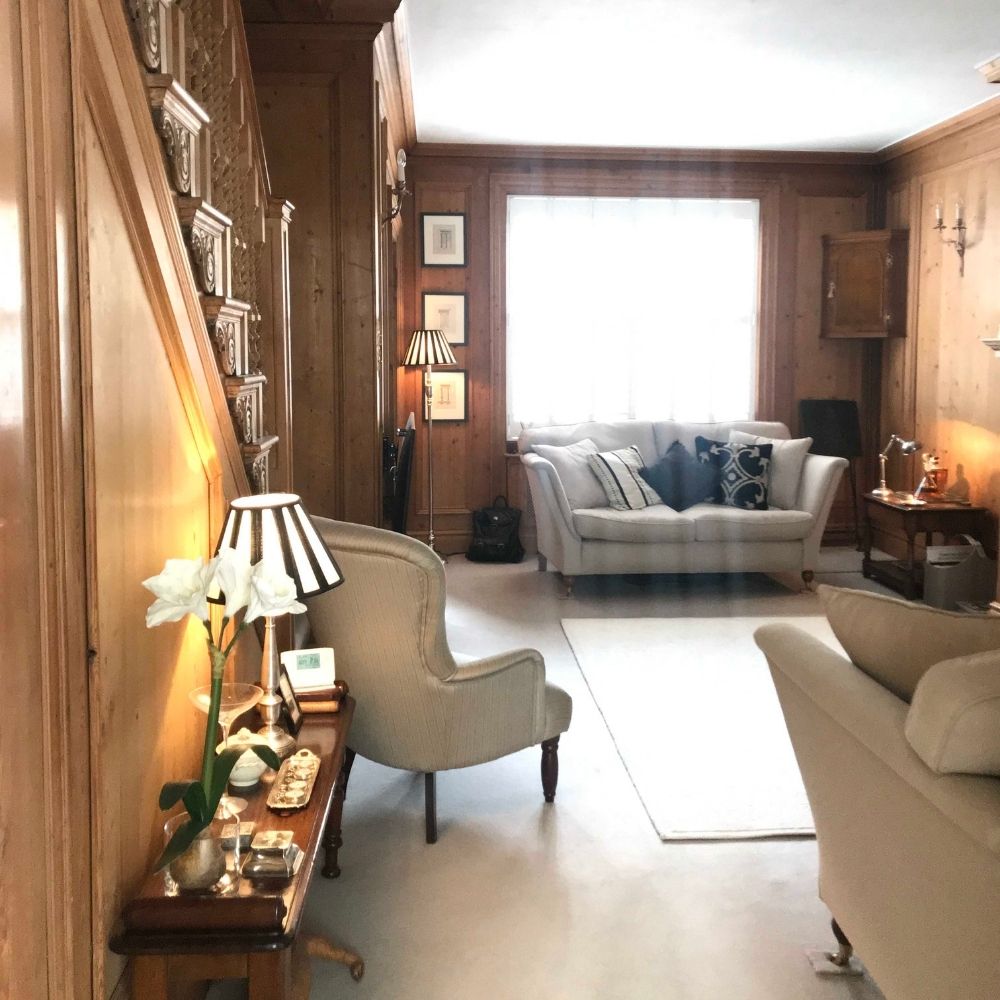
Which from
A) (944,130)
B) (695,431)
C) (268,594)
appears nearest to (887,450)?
(695,431)

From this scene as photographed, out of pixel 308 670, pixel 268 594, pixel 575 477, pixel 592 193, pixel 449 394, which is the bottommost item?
pixel 308 670

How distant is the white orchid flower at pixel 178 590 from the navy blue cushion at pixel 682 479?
4748 mm

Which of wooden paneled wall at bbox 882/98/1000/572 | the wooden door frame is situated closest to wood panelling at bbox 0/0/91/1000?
the wooden door frame

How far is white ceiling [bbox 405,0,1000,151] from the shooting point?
14.3ft

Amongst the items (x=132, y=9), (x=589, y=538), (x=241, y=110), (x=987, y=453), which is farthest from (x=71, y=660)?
(x=987, y=453)

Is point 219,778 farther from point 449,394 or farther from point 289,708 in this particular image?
point 449,394

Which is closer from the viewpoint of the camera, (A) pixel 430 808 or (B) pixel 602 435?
(A) pixel 430 808

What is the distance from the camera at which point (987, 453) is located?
5965 millimetres

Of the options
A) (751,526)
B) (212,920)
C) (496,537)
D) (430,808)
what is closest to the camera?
(212,920)

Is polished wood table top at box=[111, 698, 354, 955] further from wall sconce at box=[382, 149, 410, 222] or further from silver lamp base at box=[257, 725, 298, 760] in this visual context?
wall sconce at box=[382, 149, 410, 222]

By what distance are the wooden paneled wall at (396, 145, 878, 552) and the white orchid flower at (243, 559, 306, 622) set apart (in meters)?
5.00

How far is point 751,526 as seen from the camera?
5.93 meters

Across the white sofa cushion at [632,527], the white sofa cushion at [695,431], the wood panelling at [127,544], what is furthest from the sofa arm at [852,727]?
the white sofa cushion at [695,431]

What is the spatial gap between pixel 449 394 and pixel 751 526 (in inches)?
89.6
